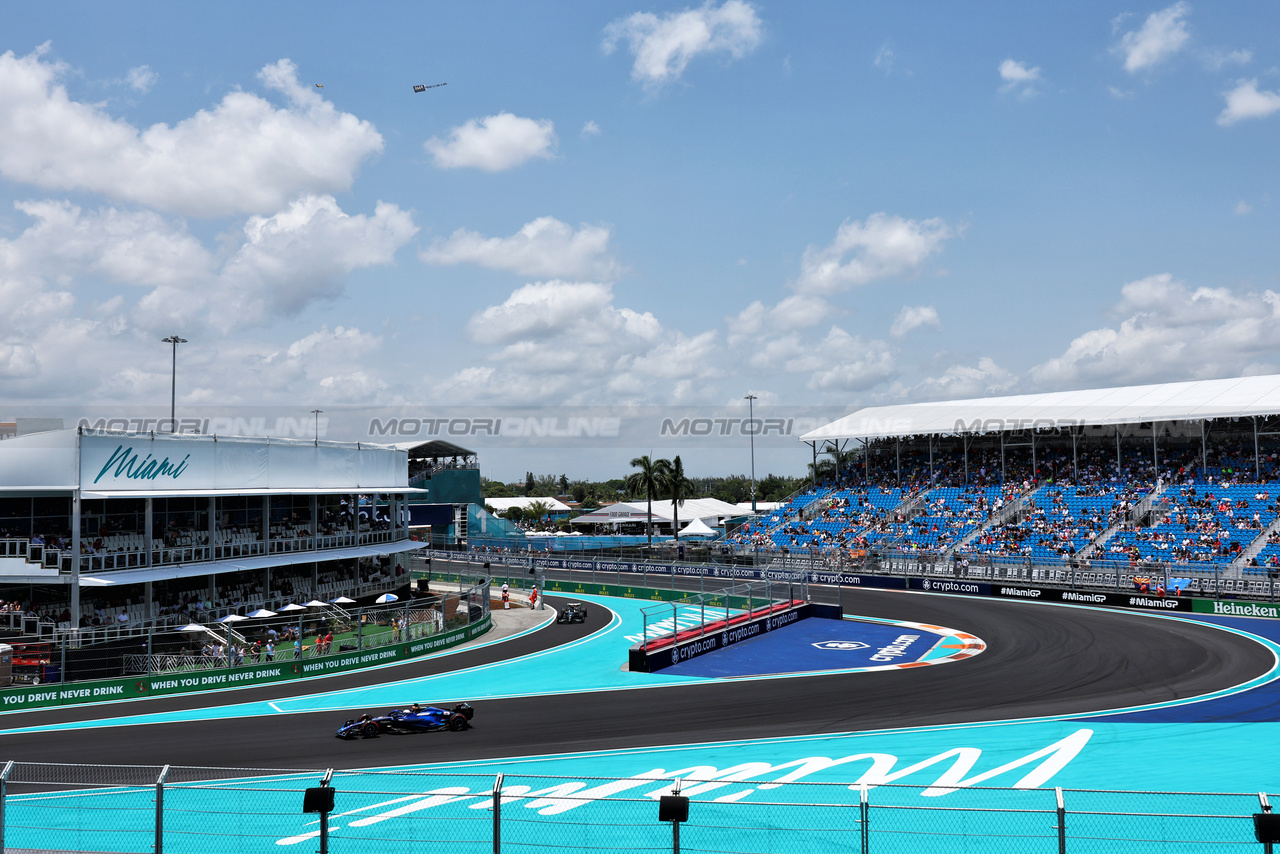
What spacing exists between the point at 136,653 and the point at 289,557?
12.2m

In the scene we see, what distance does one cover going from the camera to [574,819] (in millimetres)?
16016

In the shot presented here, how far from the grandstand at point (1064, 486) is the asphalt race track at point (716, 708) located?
13.6m

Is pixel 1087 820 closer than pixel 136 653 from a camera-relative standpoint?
Yes

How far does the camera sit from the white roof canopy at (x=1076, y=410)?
5494 centimetres

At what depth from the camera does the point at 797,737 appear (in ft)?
73.2

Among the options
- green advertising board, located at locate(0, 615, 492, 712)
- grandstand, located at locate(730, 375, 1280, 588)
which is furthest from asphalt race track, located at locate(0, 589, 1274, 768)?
grandstand, located at locate(730, 375, 1280, 588)

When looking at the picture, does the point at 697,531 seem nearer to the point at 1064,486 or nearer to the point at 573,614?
the point at 1064,486

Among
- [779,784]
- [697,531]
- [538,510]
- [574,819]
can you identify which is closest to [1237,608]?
[779,784]

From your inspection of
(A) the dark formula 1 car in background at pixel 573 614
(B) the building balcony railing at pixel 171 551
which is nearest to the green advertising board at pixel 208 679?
(B) the building balcony railing at pixel 171 551

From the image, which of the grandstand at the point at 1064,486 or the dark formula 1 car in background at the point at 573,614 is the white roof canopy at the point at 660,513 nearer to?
the grandstand at the point at 1064,486

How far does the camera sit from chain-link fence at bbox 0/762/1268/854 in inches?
508

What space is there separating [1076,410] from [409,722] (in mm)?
52497

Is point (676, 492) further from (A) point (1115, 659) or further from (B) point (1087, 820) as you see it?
(B) point (1087, 820)

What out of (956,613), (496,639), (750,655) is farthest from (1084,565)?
(496,639)
